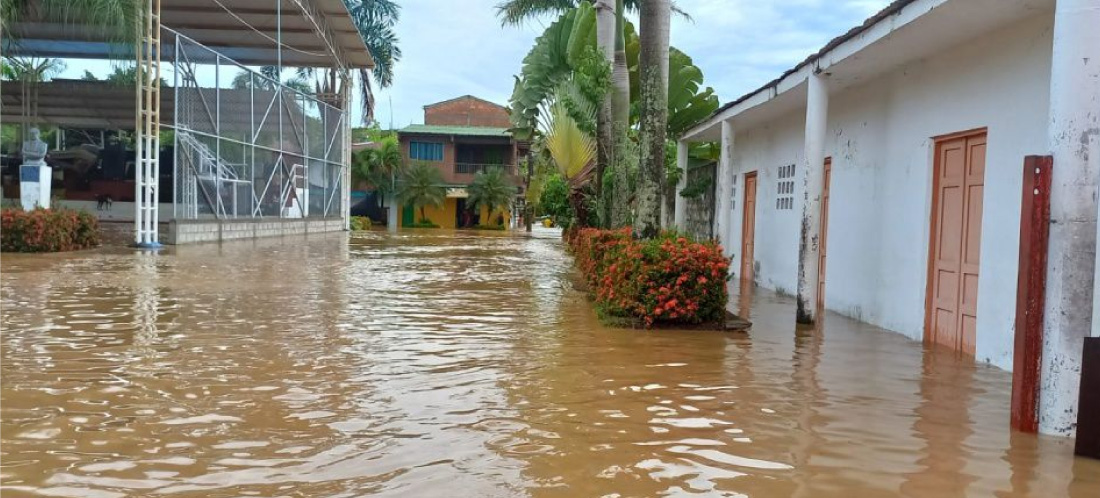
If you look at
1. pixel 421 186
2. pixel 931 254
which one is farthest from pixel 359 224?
pixel 931 254

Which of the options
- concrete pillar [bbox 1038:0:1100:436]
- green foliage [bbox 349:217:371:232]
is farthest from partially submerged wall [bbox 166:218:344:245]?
concrete pillar [bbox 1038:0:1100:436]

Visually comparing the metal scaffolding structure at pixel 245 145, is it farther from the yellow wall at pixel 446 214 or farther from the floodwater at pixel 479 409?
the yellow wall at pixel 446 214

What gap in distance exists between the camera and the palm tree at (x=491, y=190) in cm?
4997

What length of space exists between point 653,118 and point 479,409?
581cm

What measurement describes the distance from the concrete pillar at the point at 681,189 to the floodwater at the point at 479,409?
34.0 feet

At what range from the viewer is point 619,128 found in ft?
48.8

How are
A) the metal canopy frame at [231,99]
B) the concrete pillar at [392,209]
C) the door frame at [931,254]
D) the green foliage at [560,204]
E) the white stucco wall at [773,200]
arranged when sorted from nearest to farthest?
the door frame at [931,254] → the white stucco wall at [773,200] → the metal canopy frame at [231,99] → the green foliage at [560,204] → the concrete pillar at [392,209]

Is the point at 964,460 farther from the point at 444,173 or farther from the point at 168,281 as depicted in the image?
the point at 444,173

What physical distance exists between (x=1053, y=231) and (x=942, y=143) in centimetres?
415

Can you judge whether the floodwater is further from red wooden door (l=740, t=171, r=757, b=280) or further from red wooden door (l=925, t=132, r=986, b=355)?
red wooden door (l=740, t=171, r=757, b=280)

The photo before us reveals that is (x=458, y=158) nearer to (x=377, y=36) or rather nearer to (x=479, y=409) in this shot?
(x=377, y=36)

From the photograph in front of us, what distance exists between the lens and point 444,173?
5275cm

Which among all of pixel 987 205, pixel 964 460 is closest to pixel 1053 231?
pixel 964 460

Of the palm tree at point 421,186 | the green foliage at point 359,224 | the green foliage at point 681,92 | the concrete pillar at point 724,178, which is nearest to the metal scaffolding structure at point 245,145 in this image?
the green foliage at point 359,224
